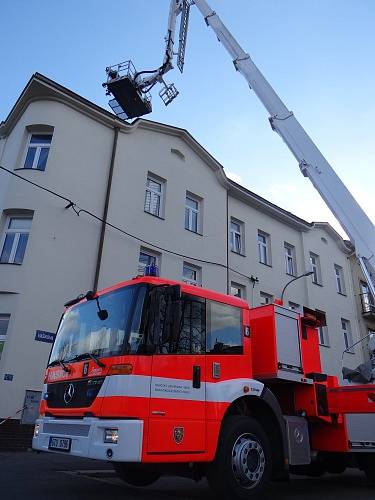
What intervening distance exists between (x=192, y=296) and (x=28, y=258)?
29.0 feet

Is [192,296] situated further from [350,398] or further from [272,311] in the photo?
[350,398]

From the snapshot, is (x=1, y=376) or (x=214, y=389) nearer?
(x=214, y=389)

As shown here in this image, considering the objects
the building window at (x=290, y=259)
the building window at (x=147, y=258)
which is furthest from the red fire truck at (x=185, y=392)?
the building window at (x=290, y=259)

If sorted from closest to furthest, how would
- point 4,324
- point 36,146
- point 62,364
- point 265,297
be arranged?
1. point 62,364
2. point 4,324
3. point 36,146
4. point 265,297

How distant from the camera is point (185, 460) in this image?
5.14 metres

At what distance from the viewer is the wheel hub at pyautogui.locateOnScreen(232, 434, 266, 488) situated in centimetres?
557

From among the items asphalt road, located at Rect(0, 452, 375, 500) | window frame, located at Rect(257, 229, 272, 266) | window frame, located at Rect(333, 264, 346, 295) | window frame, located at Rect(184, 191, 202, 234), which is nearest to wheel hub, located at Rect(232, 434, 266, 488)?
asphalt road, located at Rect(0, 452, 375, 500)

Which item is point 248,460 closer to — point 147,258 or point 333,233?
point 147,258

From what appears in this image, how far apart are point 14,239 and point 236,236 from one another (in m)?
10.0

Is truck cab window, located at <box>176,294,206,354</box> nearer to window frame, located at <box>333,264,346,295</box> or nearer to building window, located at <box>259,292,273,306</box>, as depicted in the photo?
building window, located at <box>259,292,273,306</box>

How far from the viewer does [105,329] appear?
5.67 metres

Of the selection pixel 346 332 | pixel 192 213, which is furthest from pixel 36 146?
pixel 346 332

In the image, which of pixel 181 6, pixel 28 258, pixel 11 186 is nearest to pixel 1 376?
pixel 28 258

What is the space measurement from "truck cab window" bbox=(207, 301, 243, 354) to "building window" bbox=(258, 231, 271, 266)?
15026 mm
